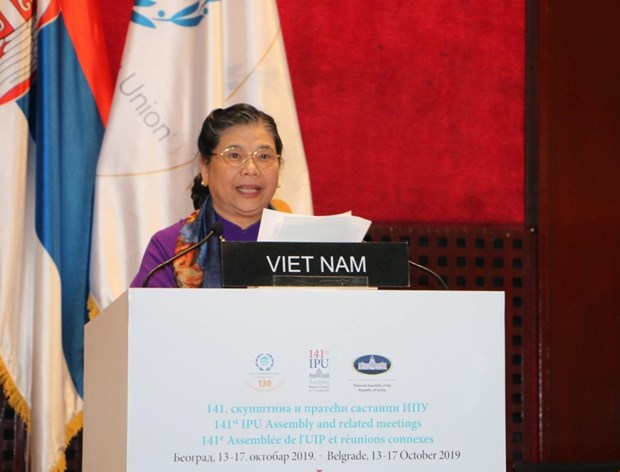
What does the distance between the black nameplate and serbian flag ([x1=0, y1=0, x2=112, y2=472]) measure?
167 centimetres

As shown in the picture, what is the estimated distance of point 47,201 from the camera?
3.58m

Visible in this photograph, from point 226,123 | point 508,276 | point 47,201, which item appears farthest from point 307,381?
point 508,276

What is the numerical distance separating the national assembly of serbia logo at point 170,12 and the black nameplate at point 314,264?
6.34 ft

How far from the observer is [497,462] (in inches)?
77.3

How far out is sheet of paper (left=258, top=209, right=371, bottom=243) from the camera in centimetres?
221

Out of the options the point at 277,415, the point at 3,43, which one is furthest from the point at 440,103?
the point at 277,415

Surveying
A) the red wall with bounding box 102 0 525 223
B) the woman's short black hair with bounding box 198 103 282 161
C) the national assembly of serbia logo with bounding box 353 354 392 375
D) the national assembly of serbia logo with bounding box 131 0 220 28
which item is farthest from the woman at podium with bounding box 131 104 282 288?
the red wall with bounding box 102 0 525 223

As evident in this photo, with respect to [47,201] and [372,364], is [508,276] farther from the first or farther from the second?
[372,364]

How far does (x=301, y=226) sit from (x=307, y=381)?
440 millimetres

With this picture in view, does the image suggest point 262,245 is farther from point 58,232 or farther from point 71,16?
point 71,16

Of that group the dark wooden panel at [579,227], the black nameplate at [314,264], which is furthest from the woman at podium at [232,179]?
the dark wooden panel at [579,227]

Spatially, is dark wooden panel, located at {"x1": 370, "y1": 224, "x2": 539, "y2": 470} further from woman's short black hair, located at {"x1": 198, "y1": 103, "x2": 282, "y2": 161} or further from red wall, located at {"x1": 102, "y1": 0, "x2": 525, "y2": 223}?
woman's short black hair, located at {"x1": 198, "y1": 103, "x2": 282, "y2": 161}

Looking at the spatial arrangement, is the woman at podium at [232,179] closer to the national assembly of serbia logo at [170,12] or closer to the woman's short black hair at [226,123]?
the woman's short black hair at [226,123]

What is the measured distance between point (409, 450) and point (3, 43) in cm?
241
